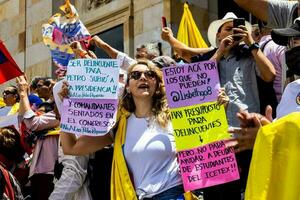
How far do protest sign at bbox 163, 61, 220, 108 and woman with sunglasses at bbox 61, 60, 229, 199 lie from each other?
198 millimetres

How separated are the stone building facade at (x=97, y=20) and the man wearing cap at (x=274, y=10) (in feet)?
16.6

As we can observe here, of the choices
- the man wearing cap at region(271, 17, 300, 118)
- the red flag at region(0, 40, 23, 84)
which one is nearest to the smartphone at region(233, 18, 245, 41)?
the man wearing cap at region(271, 17, 300, 118)

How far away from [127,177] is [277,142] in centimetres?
234

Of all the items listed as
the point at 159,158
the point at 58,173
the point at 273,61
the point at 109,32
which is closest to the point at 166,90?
the point at 159,158

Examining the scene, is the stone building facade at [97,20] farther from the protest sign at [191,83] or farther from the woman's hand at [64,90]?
the protest sign at [191,83]

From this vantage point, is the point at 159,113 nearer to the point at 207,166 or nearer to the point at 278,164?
the point at 207,166

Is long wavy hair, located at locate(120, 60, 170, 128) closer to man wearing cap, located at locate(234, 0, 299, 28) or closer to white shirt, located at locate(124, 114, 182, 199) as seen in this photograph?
white shirt, located at locate(124, 114, 182, 199)

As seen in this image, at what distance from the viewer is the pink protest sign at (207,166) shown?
5059 mm

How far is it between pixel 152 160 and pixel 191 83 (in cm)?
66

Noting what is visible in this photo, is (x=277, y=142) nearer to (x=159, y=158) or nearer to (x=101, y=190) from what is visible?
(x=159, y=158)

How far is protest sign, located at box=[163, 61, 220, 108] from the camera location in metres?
5.30

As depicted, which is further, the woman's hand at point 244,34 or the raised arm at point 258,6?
the woman's hand at point 244,34

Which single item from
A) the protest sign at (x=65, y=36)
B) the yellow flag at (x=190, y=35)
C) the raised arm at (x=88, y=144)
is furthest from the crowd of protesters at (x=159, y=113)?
the yellow flag at (x=190, y=35)

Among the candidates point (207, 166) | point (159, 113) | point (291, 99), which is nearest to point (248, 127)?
point (291, 99)
